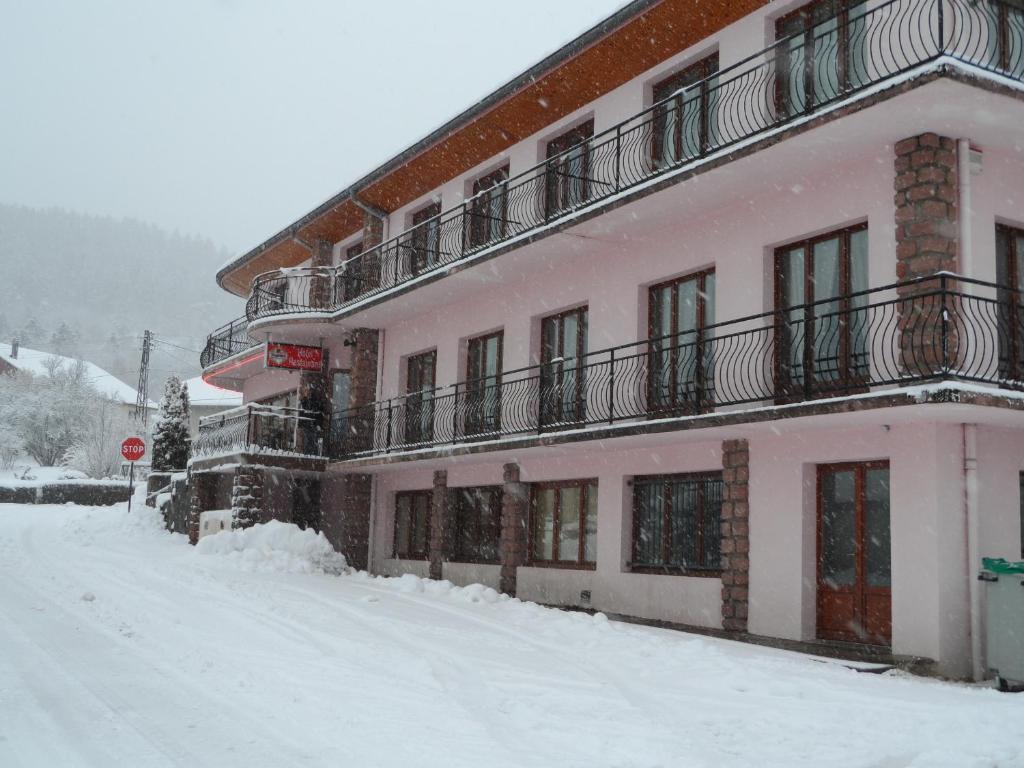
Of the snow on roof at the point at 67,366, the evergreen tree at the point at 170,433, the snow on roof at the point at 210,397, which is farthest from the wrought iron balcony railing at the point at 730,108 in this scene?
the snow on roof at the point at 67,366

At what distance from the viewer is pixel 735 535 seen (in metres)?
13.8

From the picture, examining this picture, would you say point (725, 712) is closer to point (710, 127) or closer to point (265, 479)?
point (710, 127)

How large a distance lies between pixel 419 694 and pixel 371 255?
55.2 ft

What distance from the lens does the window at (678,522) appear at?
1469 centimetres

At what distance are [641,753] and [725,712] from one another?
1.79 m

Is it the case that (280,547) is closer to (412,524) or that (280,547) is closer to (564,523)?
(412,524)

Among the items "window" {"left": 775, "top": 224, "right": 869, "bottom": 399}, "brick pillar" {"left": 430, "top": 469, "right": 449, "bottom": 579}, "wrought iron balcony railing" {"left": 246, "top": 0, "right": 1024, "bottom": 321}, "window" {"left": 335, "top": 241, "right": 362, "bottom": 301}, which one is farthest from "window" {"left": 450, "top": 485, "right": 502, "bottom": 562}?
"window" {"left": 775, "top": 224, "right": 869, "bottom": 399}

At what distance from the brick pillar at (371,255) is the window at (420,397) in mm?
2042

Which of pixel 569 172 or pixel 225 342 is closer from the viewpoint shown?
pixel 569 172

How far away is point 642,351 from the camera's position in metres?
15.9

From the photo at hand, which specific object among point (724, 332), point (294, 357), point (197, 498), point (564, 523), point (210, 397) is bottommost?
point (564, 523)

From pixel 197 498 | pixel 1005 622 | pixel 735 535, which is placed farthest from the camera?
pixel 197 498

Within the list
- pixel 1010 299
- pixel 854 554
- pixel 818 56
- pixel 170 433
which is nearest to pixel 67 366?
pixel 170 433

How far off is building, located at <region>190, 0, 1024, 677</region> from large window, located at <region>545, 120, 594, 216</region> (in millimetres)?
99
